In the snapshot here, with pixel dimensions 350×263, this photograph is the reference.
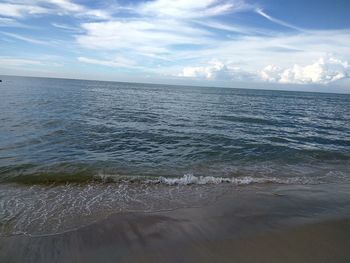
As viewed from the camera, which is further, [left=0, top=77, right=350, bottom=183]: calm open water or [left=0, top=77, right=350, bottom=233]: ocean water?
[left=0, top=77, right=350, bottom=183]: calm open water

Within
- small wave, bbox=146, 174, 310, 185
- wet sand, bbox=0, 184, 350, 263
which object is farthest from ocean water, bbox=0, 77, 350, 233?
wet sand, bbox=0, 184, 350, 263

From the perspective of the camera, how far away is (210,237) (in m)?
6.07

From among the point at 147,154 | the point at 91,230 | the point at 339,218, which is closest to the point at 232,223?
the point at 339,218

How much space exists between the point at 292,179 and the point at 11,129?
16.7 meters

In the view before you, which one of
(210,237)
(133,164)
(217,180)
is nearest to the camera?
(210,237)

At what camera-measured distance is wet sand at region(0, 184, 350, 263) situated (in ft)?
17.6

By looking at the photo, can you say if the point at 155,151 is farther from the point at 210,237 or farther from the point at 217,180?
the point at 210,237

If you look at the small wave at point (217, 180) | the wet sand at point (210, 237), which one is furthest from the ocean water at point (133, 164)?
the wet sand at point (210, 237)

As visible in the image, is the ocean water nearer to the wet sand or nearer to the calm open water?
the calm open water

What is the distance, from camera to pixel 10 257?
5.39 metres

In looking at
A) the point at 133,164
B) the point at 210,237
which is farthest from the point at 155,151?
the point at 210,237

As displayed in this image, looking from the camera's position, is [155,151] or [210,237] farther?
[155,151]

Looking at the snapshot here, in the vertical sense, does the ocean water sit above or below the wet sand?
below

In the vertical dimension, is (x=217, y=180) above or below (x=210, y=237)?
below
